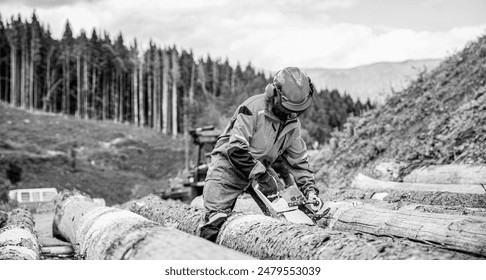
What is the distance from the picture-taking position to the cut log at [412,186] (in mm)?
5694

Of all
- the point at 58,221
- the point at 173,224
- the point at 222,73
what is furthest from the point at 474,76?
the point at 222,73

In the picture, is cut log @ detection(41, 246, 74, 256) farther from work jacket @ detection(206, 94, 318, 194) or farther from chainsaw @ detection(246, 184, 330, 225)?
chainsaw @ detection(246, 184, 330, 225)

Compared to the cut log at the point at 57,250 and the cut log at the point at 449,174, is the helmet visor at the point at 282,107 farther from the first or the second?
the cut log at the point at 57,250

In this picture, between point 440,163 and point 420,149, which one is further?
point 420,149

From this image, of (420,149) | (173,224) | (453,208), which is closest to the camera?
(453,208)

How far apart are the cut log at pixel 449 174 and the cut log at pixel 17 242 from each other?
15.9 ft

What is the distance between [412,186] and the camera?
6.72 metres

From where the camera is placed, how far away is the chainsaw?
13.0 feet

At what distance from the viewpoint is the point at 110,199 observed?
22125mm

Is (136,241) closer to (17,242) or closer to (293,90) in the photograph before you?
(293,90)

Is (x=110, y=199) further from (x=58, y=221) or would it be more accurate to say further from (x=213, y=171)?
(x=213, y=171)

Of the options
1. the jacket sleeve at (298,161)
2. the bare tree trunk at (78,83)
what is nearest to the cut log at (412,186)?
the jacket sleeve at (298,161)

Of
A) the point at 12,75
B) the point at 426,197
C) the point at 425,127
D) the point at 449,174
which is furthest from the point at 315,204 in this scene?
the point at 12,75
